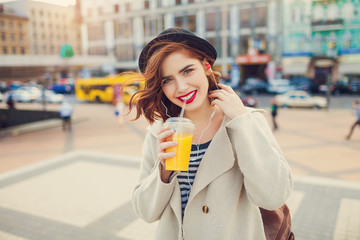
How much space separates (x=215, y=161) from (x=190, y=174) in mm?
182

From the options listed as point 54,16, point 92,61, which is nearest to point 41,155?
point 92,61

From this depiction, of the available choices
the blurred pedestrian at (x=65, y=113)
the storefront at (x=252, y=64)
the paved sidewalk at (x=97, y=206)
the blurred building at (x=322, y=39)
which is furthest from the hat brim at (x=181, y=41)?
the storefront at (x=252, y=64)

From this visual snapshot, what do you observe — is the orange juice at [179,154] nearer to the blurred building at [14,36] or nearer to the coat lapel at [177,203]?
the coat lapel at [177,203]

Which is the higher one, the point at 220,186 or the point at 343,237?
the point at 220,186

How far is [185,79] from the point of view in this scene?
1510 millimetres

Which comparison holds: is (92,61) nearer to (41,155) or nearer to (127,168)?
(41,155)

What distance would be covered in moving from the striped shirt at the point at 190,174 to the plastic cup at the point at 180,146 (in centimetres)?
15

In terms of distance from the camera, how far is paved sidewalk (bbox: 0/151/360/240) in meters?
3.99

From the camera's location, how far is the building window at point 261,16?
105 ft

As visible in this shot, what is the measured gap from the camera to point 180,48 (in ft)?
4.83

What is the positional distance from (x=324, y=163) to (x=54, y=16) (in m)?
60.5

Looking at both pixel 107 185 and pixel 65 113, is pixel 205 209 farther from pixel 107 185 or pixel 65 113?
pixel 65 113

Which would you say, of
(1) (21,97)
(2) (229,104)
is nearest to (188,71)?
(2) (229,104)

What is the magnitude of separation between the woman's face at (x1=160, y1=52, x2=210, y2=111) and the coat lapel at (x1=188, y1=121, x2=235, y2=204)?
0.22 meters
